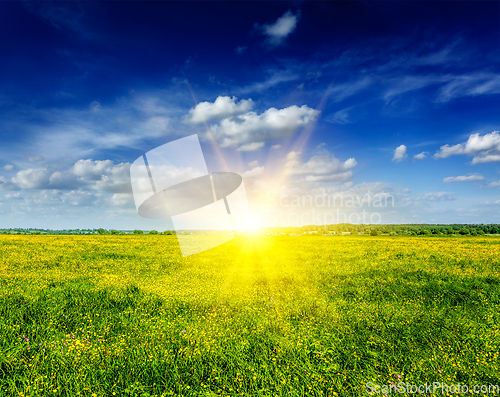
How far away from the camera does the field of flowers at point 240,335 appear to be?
4316mm

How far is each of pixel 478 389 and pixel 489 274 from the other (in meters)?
9.71

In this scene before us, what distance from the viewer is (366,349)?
5.34m

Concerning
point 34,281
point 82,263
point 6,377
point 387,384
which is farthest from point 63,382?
point 82,263

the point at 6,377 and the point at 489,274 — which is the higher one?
the point at 6,377

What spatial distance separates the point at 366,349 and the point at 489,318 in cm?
410

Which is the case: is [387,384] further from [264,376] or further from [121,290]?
[121,290]

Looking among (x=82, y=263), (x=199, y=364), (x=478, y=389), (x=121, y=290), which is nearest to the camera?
(x=478, y=389)

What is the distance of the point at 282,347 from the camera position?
5.29 meters

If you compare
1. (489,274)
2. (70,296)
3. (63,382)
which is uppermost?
(70,296)

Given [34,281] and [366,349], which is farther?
[34,281]

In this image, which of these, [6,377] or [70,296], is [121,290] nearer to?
[70,296]

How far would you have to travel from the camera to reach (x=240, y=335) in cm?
582

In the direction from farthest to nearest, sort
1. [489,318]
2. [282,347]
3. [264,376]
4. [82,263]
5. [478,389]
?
[82,263] < [489,318] < [282,347] < [264,376] < [478,389]

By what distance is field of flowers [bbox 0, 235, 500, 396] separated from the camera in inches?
170
